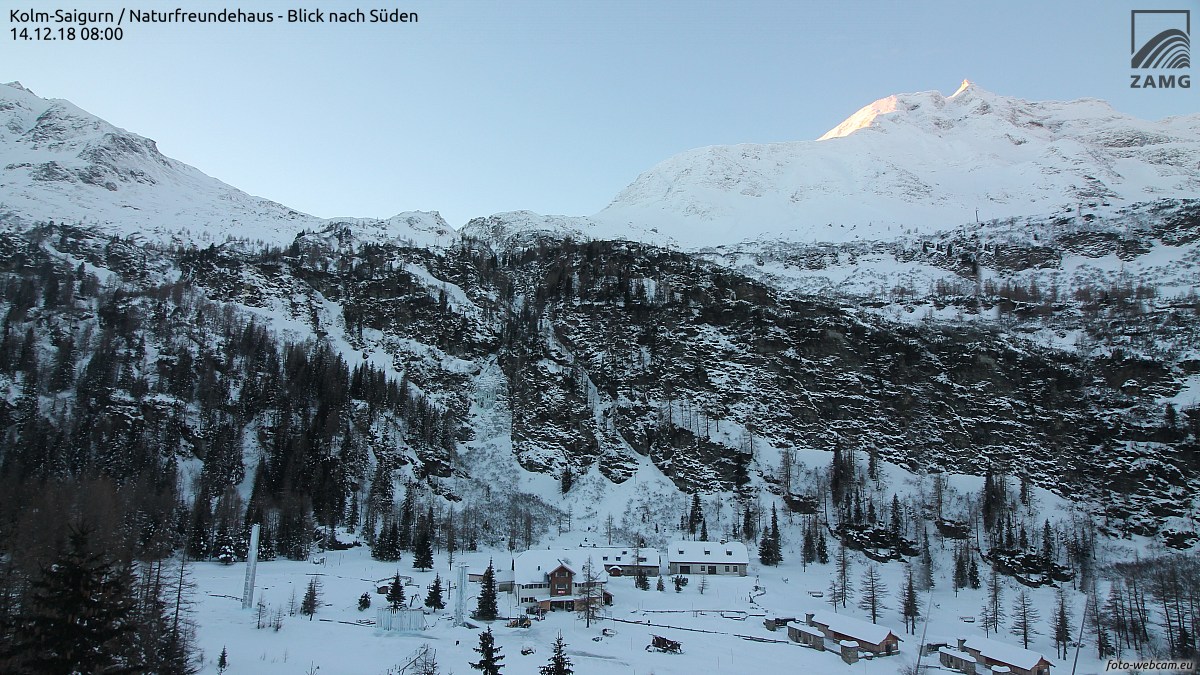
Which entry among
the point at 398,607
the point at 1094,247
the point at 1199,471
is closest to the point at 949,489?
the point at 1199,471

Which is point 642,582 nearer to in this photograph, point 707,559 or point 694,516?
point 707,559

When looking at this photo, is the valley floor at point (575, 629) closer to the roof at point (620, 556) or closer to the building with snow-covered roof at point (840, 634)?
the building with snow-covered roof at point (840, 634)

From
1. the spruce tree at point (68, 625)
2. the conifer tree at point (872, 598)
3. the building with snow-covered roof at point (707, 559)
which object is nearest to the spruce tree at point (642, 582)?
the building with snow-covered roof at point (707, 559)

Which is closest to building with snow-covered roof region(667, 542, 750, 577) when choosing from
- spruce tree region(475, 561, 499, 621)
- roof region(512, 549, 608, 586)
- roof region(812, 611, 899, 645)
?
roof region(512, 549, 608, 586)

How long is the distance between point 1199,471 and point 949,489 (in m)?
30.5

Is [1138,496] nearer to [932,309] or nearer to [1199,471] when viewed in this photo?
[1199,471]

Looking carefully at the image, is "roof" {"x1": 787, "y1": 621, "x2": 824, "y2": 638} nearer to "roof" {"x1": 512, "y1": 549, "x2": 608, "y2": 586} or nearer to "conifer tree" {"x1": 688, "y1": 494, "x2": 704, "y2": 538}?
"roof" {"x1": 512, "y1": 549, "x2": 608, "y2": 586}

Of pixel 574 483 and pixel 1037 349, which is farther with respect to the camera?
pixel 1037 349

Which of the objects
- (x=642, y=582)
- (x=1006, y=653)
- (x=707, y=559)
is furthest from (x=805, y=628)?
(x=707, y=559)

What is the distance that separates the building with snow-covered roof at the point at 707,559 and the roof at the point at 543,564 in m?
12.5

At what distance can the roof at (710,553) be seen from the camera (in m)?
80.8

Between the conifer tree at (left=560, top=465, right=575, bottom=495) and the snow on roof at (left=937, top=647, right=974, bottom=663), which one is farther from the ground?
the conifer tree at (left=560, top=465, right=575, bottom=495)

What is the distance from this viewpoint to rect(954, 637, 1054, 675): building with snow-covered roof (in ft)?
156

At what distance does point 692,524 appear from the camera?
3762 inches
